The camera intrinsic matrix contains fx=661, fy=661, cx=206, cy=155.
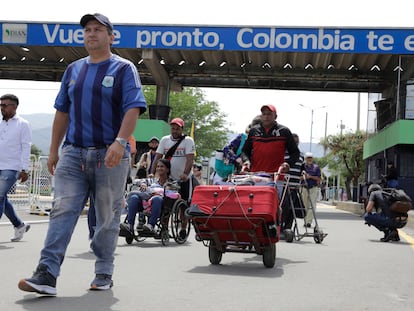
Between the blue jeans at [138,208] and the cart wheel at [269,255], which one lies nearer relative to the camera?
the cart wheel at [269,255]

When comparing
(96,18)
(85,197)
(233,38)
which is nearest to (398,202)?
(85,197)

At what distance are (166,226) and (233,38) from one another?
15.3m

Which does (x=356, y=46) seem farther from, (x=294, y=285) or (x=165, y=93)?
(x=294, y=285)

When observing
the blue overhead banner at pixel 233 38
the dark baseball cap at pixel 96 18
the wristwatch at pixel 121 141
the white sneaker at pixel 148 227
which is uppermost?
the blue overhead banner at pixel 233 38

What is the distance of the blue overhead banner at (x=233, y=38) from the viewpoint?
2273cm

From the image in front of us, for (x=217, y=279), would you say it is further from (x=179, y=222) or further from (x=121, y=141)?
(x=179, y=222)

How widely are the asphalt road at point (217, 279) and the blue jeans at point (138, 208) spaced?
354 millimetres

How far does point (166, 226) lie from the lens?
9.16 m

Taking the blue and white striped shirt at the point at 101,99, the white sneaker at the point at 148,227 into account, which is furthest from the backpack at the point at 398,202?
the blue and white striped shirt at the point at 101,99

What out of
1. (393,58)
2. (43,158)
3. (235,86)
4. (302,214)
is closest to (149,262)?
(302,214)

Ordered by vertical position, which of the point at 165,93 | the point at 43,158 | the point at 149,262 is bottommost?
the point at 149,262

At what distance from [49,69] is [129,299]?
26.1m

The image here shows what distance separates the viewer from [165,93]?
2880 cm

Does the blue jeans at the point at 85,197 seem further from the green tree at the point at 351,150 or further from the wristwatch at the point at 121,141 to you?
the green tree at the point at 351,150
